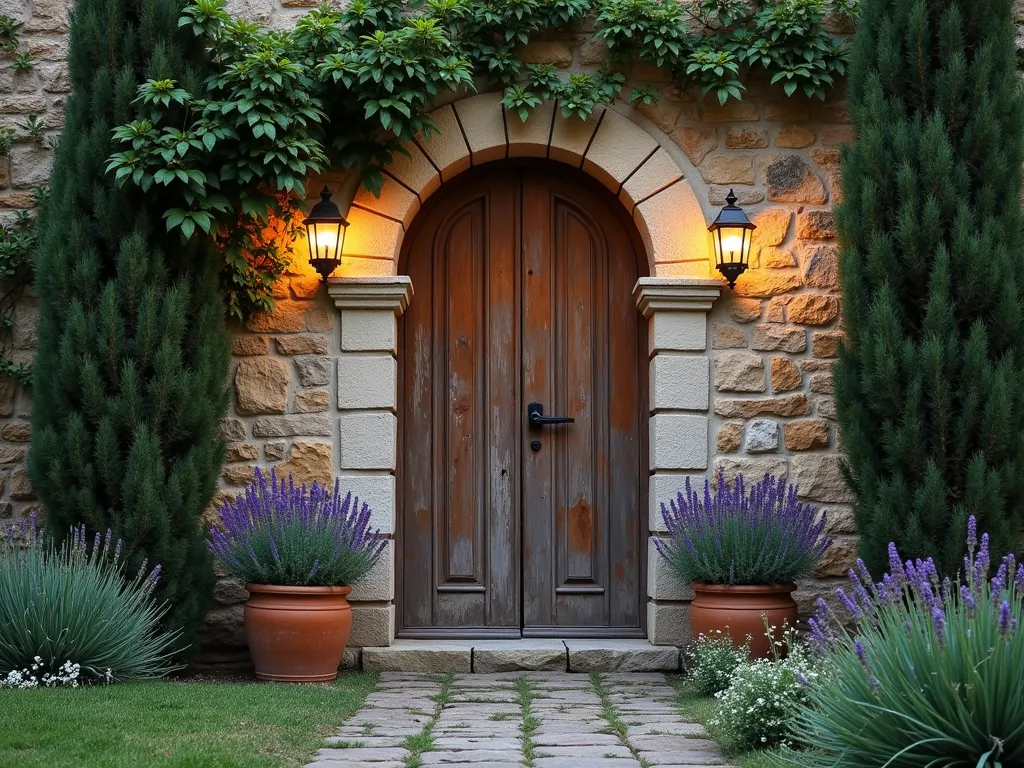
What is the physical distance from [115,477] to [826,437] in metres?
3.48

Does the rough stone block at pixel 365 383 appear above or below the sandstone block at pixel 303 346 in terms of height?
below

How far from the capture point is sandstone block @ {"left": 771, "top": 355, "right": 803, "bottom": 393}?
5.96 m

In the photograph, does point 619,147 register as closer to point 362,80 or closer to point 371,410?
point 362,80

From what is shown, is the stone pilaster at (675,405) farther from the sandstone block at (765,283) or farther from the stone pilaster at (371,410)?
the stone pilaster at (371,410)

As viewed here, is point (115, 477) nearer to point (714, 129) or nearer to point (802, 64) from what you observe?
point (714, 129)

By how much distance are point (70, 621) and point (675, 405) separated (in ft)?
9.86

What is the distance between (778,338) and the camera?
5.98 metres

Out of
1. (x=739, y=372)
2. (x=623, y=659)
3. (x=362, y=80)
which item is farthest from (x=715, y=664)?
(x=362, y=80)

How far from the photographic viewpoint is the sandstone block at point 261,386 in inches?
233

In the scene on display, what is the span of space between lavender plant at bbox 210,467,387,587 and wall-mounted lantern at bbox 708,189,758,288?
2151mm

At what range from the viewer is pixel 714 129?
6098 millimetres

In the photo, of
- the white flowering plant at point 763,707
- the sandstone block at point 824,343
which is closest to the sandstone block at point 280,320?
the sandstone block at point 824,343

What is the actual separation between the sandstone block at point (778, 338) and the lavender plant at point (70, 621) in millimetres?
3137

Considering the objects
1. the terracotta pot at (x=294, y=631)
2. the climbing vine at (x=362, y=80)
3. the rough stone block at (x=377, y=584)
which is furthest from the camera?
the rough stone block at (x=377, y=584)
